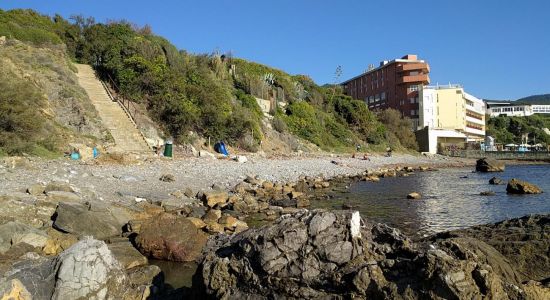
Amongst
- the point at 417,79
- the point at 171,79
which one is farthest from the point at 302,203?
A: the point at 417,79

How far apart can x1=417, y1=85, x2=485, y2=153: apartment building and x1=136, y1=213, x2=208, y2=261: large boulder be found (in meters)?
63.2

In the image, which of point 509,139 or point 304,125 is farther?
point 509,139

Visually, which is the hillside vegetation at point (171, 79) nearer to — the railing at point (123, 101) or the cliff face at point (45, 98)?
the railing at point (123, 101)

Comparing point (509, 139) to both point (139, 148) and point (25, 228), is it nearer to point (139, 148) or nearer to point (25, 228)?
point (139, 148)

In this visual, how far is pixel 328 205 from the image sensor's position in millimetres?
17000

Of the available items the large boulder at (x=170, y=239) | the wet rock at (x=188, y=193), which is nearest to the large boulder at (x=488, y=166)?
the wet rock at (x=188, y=193)

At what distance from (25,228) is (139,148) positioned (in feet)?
53.9

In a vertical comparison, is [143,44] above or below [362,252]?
above

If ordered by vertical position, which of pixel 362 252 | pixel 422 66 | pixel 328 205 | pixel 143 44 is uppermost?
pixel 422 66

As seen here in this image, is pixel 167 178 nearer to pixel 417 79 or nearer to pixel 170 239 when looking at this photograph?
pixel 170 239

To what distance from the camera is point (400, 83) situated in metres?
76.6

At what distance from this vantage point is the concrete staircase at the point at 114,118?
79.3ft

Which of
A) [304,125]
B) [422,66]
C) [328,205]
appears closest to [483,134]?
[422,66]

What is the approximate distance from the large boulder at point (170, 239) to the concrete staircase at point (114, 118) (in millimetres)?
15158
